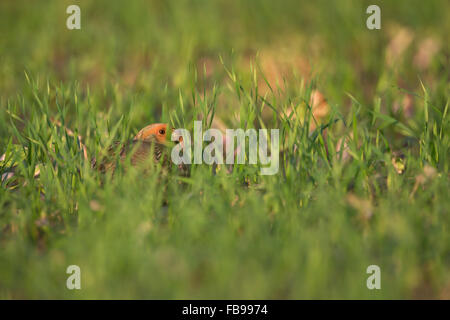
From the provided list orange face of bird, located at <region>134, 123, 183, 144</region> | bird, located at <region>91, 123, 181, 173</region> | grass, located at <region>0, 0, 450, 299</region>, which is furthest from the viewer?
orange face of bird, located at <region>134, 123, 183, 144</region>

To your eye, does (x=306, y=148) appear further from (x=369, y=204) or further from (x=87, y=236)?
(x=87, y=236)

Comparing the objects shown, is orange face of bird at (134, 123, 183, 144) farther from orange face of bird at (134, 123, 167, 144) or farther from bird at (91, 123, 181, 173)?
bird at (91, 123, 181, 173)

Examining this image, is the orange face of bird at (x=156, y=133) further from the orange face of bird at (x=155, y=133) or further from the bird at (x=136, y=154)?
the bird at (x=136, y=154)

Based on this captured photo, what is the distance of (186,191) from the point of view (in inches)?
121

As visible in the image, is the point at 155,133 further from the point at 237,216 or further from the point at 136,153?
the point at 237,216

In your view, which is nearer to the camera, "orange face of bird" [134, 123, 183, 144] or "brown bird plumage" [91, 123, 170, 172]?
"brown bird plumage" [91, 123, 170, 172]

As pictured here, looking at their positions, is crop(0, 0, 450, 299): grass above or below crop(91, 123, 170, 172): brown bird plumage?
below

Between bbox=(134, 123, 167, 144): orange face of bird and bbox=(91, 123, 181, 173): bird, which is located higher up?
bbox=(134, 123, 167, 144): orange face of bird

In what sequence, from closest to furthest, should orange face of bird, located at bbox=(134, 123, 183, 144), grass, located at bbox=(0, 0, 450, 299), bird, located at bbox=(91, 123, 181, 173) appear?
grass, located at bbox=(0, 0, 450, 299), bird, located at bbox=(91, 123, 181, 173), orange face of bird, located at bbox=(134, 123, 183, 144)

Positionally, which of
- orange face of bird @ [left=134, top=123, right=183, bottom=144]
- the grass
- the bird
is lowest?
the grass

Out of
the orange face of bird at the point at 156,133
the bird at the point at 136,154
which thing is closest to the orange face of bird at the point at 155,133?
the orange face of bird at the point at 156,133

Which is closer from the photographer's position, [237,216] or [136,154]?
[237,216]

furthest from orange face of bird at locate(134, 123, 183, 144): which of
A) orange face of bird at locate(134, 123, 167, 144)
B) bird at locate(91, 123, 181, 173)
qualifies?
bird at locate(91, 123, 181, 173)

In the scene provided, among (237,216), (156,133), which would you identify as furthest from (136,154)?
(237,216)
